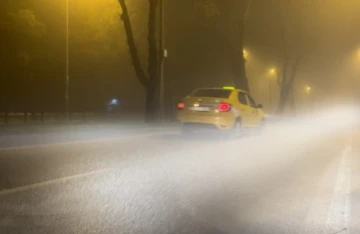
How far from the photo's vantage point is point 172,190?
9461mm

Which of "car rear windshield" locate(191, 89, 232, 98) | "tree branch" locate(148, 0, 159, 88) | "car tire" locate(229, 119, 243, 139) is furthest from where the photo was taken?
"tree branch" locate(148, 0, 159, 88)

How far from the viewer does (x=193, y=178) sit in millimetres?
10805

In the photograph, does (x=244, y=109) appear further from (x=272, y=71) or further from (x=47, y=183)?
(x=272, y=71)

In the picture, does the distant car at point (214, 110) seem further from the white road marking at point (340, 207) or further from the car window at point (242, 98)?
the white road marking at point (340, 207)

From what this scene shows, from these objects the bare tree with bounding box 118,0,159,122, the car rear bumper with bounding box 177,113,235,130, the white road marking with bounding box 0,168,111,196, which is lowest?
the white road marking with bounding box 0,168,111,196

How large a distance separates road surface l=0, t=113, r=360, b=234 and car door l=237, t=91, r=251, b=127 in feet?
11.7

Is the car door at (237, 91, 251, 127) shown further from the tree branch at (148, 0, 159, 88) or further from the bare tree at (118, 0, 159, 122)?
the tree branch at (148, 0, 159, 88)

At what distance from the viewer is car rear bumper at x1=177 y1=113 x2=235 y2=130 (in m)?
18.4

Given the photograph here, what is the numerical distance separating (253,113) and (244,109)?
5.04 ft

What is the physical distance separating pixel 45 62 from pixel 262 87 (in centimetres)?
4962

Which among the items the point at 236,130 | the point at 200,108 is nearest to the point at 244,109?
the point at 236,130

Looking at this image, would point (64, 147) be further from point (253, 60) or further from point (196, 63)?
point (253, 60)

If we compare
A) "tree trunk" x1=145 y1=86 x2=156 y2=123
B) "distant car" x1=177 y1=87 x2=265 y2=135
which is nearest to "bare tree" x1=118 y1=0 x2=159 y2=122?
"tree trunk" x1=145 y1=86 x2=156 y2=123

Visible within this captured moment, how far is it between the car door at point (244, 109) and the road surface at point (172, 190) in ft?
11.7
